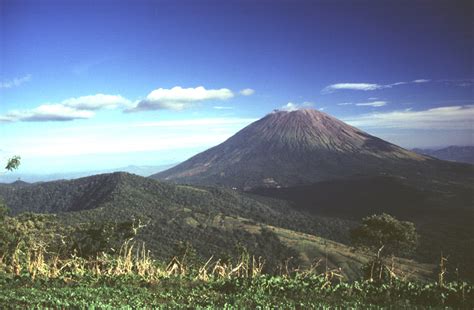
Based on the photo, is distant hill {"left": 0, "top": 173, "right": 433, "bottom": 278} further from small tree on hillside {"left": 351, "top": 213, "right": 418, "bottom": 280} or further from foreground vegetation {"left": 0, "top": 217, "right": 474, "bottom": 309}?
foreground vegetation {"left": 0, "top": 217, "right": 474, "bottom": 309}

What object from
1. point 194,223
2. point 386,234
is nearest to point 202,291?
point 386,234

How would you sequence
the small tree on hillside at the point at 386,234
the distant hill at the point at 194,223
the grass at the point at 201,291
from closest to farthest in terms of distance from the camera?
the grass at the point at 201,291, the small tree on hillside at the point at 386,234, the distant hill at the point at 194,223

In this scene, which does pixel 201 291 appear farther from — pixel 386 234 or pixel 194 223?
pixel 194 223

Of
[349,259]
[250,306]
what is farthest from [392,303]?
[349,259]

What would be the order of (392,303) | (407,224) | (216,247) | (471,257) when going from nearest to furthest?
(392,303)
(407,224)
(471,257)
(216,247)

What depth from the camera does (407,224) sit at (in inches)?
2520

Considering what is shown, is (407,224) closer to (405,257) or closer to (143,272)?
(143,272)

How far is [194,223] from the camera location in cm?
14512

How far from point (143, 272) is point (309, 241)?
12460 centimetres

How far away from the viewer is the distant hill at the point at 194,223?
117m

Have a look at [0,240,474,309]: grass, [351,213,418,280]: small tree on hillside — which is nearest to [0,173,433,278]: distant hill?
[351,213,418,280]: small tree on hillside

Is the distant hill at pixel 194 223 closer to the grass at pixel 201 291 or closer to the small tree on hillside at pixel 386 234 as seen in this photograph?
the small tree on hillside at pixel 386 234

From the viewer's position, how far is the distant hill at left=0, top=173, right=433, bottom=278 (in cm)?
11719

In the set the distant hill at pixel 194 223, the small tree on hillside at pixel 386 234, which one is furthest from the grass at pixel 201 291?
the distant hill at pixel 194 223
